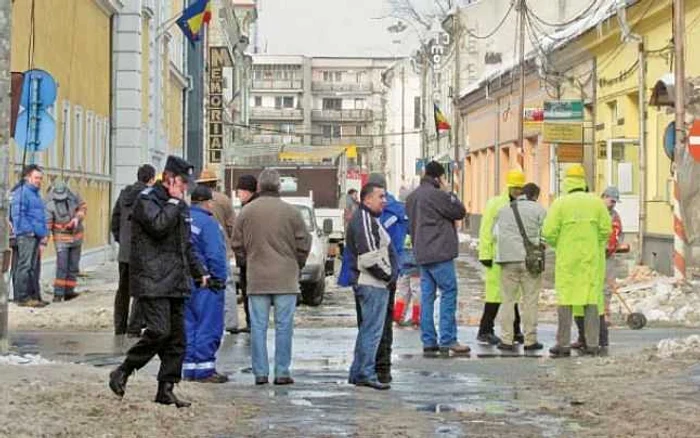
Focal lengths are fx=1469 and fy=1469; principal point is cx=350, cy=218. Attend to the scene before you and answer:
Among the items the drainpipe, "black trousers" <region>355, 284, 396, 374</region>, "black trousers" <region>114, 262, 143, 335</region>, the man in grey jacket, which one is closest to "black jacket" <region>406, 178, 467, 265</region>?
the man in grey jacket

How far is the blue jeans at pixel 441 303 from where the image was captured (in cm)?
1434

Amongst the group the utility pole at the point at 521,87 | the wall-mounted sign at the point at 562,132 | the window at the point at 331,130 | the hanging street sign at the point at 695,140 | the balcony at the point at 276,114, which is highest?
the balcony at the point at 276,114

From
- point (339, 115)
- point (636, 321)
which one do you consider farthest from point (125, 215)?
point (339, 115)

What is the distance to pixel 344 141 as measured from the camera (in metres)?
147

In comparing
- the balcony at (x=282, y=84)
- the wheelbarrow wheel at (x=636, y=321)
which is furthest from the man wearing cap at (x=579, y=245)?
the balcony at (x=282, y=84)

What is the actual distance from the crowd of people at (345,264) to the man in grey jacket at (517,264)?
0.04 feet

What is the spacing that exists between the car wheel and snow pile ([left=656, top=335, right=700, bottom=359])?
808 cm

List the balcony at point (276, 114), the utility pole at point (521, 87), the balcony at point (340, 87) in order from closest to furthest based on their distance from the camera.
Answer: the utility pole at point (521, 87)
the balcony at point (276, 114)
the balcony at point (340, 87)

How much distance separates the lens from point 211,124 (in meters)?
58.5

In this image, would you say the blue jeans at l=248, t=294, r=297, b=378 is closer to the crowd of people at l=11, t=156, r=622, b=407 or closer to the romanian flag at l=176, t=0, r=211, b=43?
the crowd of people at l=11, t=156, r=622, b=407

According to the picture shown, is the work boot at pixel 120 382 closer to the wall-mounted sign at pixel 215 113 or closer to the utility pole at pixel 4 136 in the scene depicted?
the utility pole at pixel 4 136

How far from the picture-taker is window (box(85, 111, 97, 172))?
31.2 m

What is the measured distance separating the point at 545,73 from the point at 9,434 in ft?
115

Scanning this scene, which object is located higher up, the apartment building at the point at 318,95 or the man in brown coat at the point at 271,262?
the apartment building at the point at 318,95
